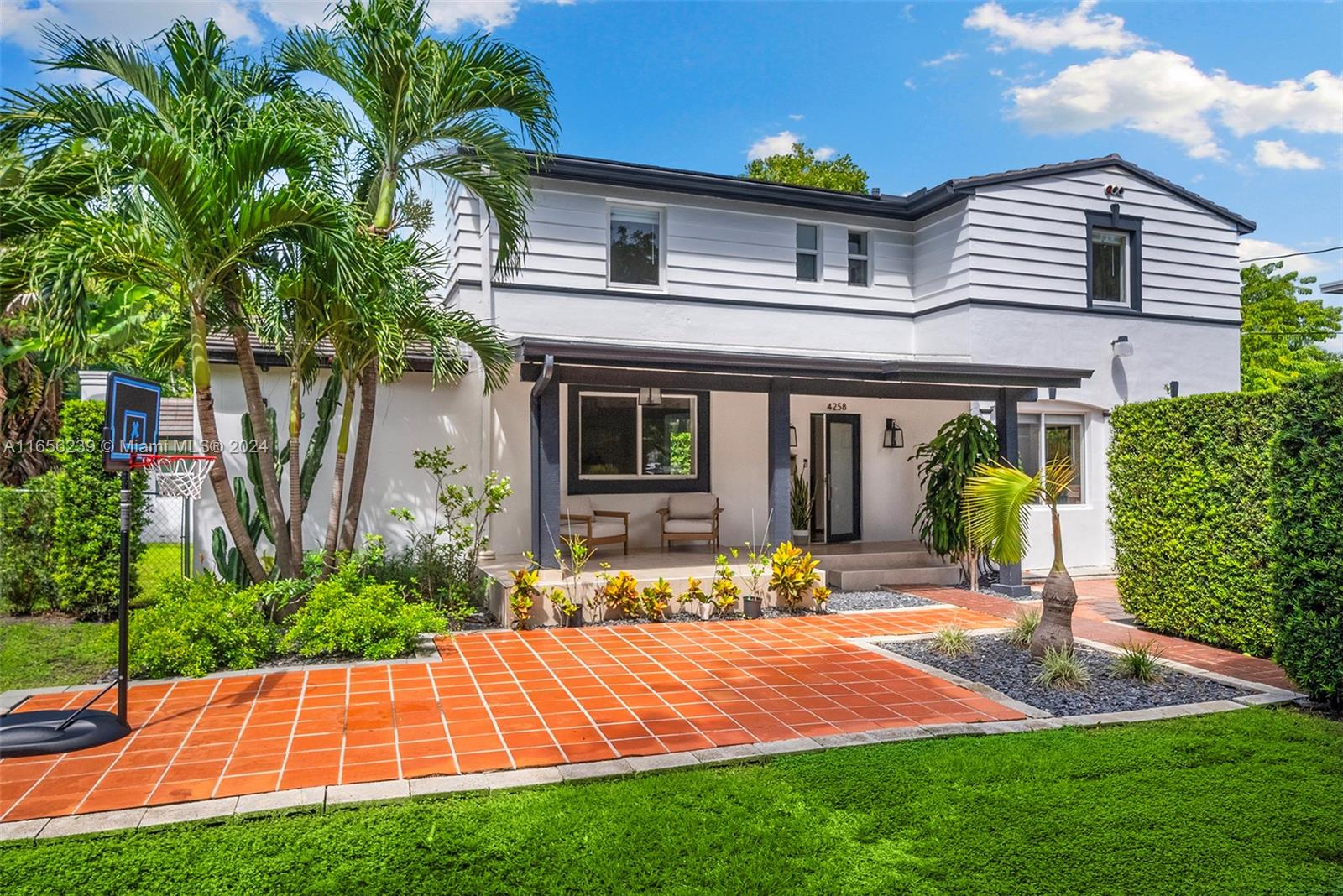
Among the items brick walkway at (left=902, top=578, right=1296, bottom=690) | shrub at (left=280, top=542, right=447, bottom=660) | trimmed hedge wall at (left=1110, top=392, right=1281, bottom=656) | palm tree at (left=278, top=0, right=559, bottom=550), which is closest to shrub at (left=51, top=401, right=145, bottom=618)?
palm tree at (left=278, top=0, right=559, bottom=550)

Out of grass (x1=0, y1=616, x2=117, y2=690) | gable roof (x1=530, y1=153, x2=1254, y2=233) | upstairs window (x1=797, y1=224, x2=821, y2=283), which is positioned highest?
gable roof (x1=530, y1=153, x2=1254, y2=233)

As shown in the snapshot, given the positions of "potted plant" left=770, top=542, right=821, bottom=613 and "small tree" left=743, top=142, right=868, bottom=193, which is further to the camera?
"small tree" left=743, top=142, right=868, bottom=193

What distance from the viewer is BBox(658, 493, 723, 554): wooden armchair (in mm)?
11188

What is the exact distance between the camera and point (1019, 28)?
1133 centimetres

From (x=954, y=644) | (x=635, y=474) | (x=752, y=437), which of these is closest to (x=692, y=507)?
(x=635, y=474)

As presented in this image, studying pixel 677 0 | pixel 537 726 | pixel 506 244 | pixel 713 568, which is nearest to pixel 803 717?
pixel 537 726

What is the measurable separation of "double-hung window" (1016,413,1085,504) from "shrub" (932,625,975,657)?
20.3ft

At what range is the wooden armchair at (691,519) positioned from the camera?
36.7ft

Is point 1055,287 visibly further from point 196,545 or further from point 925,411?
point 196,545

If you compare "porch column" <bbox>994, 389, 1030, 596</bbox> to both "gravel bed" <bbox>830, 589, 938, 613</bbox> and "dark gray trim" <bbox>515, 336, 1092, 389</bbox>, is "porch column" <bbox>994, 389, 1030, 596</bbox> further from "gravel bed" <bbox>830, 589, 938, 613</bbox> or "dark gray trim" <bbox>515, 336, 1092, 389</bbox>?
"gravel bed" <bbox>830, 589, 938, 613</bbox>

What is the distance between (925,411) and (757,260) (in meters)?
3.82

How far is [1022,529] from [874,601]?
116 inches

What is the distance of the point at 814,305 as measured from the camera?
12.8 meters

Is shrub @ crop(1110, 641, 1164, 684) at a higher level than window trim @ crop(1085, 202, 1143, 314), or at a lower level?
lower
